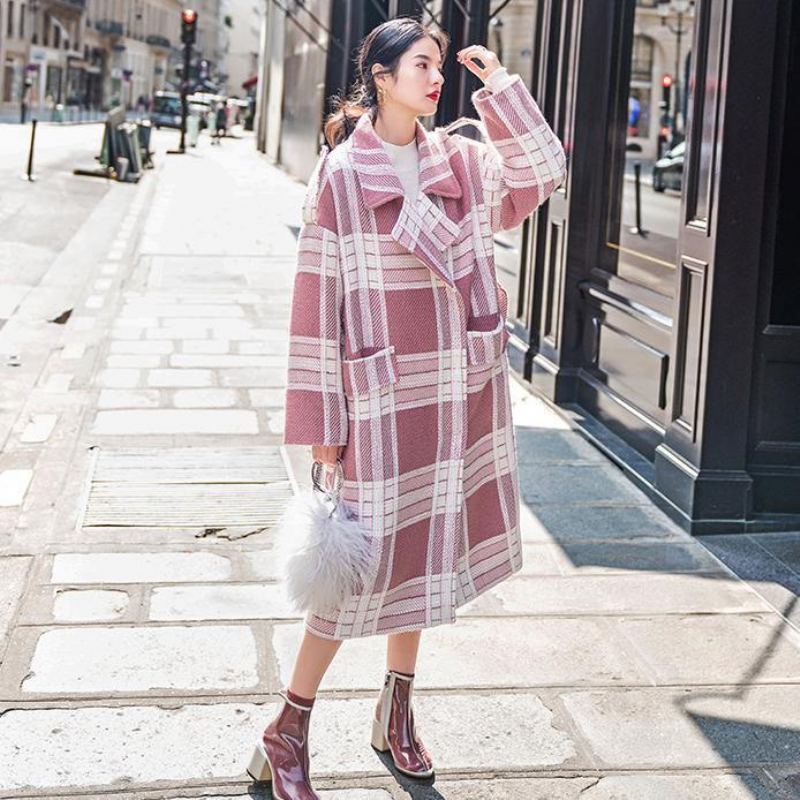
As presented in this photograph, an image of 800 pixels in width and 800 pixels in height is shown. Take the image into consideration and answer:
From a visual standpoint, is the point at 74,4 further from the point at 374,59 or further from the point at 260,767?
the point at 260,767

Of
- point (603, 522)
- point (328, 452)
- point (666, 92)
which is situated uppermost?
point (666, 92)

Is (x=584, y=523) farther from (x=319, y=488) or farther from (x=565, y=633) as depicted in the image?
(x=319, y=488)

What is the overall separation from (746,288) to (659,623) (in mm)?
1602

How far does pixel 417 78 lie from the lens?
10.2 feet

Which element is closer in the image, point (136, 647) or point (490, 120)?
point (490, 120)

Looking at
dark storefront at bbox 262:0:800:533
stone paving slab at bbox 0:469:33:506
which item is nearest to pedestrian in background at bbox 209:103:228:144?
dark storefront at bbox 262:0:800:533

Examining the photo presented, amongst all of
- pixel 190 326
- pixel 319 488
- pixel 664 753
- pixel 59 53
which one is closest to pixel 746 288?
pixel 664 753

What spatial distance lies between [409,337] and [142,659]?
150cm

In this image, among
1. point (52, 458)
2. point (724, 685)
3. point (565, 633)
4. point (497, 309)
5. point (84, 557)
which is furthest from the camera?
point (52, 458)

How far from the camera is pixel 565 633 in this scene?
445 centimetres

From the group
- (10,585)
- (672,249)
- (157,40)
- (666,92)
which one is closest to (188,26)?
(666,92)

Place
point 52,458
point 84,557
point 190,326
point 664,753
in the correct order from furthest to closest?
point 190,326
point 52,458
point 84,557
point 664,753

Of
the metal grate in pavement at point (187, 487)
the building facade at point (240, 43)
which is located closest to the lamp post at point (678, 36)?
the metal grate in pavement at point (187, 487)

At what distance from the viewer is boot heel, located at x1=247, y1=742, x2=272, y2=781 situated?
10.9ft
